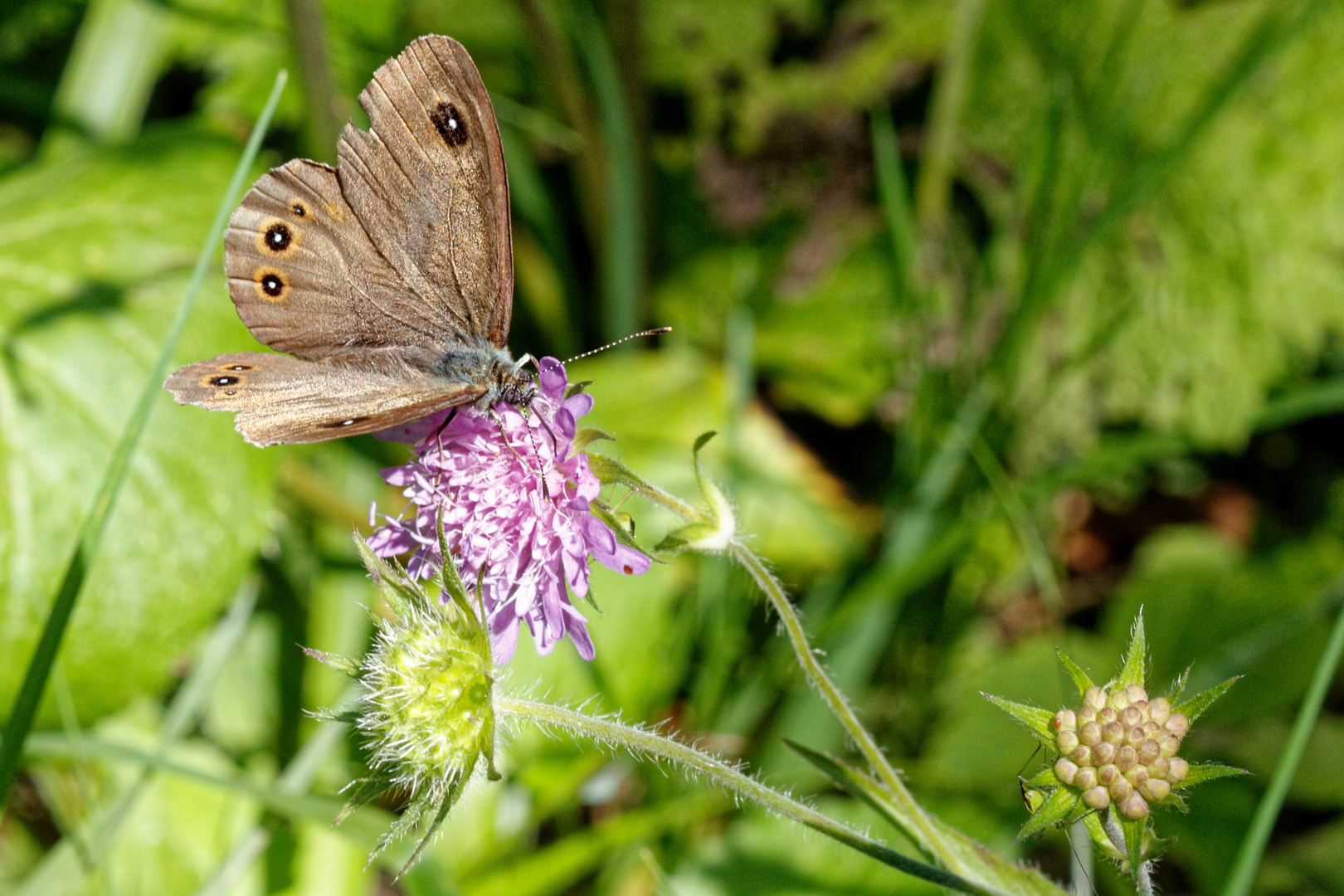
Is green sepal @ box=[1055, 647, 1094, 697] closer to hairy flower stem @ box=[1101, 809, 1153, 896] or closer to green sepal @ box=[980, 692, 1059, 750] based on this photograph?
green sepal @ box=[980, 692, 1059, 750]

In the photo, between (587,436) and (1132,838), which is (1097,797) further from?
(587,436)

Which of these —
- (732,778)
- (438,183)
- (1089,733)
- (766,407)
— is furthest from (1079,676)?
(766,407)

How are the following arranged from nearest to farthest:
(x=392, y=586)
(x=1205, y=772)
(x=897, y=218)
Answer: (x=1205, y=772) < (x=392, y=586) < (x=897, y=218)

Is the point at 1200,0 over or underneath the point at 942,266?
over

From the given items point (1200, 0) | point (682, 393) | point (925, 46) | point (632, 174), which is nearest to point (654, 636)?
point (682, 393)

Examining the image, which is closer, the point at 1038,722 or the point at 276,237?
the point at 1038,722

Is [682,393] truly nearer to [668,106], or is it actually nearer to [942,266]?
[942,266]

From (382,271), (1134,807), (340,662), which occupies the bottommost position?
(340,662)
